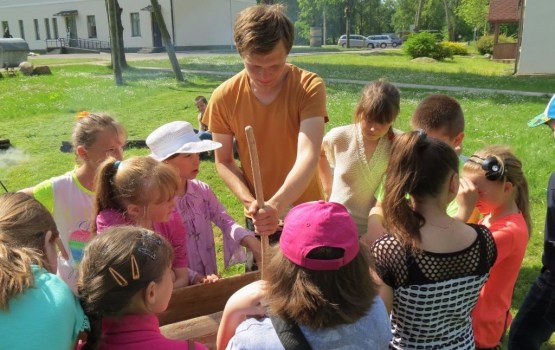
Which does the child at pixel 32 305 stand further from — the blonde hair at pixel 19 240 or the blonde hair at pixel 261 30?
the blonde hair at pixel 261 30

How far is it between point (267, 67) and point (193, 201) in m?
0.86

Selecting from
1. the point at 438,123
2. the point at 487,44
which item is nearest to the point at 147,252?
the point at 438,123

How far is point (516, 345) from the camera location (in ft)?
8.89

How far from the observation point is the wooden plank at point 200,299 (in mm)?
2156

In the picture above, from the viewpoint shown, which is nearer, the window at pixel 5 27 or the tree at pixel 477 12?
A: the tree at pixel 477 12

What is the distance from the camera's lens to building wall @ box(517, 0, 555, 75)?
21.2 m

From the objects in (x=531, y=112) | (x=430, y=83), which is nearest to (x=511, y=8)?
(x=430, y=83)

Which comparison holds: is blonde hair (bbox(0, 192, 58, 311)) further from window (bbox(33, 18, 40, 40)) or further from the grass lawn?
window (bbox(33, 18, 40, 40))

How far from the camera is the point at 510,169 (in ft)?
7.73

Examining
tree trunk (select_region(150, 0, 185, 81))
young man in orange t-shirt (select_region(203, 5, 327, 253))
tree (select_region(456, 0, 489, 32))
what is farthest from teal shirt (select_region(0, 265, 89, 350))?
tree (select_region(456, 0, 489, 32))

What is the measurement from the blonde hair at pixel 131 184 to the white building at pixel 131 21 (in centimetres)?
4408

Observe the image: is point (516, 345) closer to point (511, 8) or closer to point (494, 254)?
point (494, 254)

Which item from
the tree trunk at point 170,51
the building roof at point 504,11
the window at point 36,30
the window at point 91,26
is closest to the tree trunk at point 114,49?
the tree trunk at point 170,51

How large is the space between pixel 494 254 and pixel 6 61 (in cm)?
2722
